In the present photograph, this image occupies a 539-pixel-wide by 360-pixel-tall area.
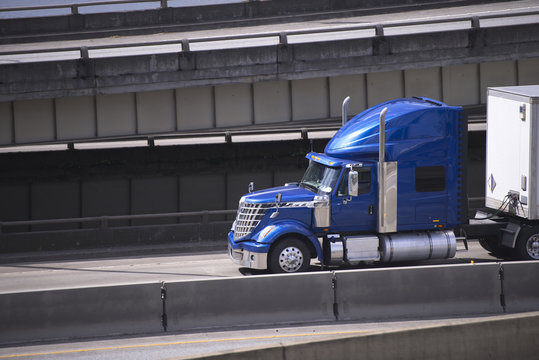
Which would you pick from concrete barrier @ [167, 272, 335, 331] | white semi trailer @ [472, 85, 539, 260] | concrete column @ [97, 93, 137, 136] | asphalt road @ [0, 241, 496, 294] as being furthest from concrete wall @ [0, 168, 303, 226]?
concrete barrier @ [167, 272, 335, 331]

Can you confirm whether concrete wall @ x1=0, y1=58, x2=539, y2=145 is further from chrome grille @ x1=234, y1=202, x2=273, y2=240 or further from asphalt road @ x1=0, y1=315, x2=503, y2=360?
asphalt road @ x1=0, y1=315, x2=503, y2=360

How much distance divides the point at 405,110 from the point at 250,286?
18.0 feet

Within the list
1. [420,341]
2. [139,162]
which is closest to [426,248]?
[420,341]

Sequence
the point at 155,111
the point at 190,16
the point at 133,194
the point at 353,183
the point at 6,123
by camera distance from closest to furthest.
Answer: the point at 353,183 → the point at 6,123 → the point at 155,111 → the point at 133,194 → the point at 190,16

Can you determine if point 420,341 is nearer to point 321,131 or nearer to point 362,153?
point 362,153

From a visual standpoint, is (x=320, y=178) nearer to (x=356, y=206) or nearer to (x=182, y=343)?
(x=356, y=206)

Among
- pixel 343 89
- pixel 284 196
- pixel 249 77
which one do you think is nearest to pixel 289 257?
pixel 284 196

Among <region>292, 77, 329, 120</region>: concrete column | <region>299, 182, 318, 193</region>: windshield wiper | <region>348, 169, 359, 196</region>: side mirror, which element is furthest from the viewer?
<region>292, 77, 329, 120</region>: concrete column

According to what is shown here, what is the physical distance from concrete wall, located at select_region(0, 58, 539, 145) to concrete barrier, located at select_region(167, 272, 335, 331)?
11239mm

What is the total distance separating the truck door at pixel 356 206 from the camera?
1542 centimetres

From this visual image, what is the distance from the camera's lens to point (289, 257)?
1511cm

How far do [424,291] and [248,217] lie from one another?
4245mm

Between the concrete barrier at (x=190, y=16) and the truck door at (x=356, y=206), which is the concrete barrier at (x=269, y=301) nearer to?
the truck door at (x=356, y=206)

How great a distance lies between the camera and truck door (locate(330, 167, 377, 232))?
1542 centimetres
